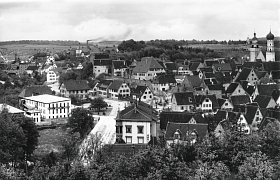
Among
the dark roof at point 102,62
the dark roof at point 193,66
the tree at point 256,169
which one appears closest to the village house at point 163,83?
the dark roof at point 193,66

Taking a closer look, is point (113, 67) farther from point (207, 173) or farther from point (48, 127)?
point (207, 173)

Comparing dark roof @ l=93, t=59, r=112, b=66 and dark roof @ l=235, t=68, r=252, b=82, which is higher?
dark roof @ l=93, t=59, r=112, b=66

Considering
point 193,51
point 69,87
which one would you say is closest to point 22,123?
point 69,87

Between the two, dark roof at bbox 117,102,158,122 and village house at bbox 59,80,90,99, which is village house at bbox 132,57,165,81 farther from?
dark roof at bbox 117,102,158,122

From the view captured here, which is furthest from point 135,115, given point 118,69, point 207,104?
point 118,69

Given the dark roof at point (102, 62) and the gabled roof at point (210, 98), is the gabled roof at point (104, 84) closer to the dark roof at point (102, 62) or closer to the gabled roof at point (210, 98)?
the dark roof at point (102, 62)

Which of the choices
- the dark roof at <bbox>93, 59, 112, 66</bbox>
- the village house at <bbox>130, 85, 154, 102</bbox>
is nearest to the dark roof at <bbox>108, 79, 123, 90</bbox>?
the village house at <bbox>130, 85, 154, 102</bbox>
